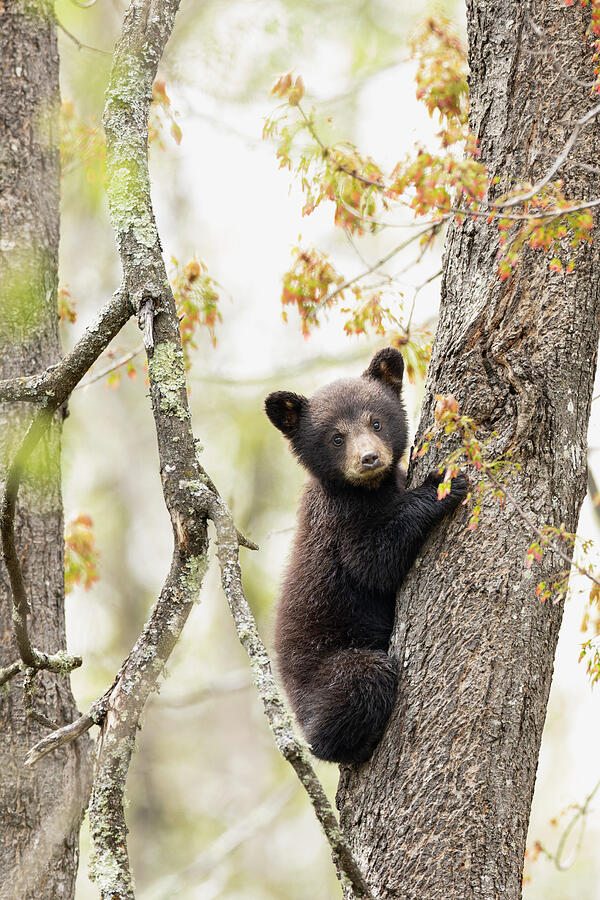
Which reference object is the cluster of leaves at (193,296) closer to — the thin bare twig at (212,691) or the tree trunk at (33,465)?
the tree trunk at (33,465)

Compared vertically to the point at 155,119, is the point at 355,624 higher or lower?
lower

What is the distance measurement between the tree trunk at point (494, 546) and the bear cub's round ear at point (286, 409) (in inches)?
63.9

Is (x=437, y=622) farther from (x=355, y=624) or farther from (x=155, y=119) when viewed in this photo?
(x=155, y=119)

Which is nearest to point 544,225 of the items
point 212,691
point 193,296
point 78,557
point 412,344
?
point 412,344

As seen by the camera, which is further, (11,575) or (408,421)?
(408,421)

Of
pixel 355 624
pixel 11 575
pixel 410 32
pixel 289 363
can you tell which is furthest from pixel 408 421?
pixel 289 363

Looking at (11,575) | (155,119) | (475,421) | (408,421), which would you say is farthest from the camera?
(155,119)

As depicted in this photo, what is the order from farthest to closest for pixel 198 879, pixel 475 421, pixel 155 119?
1. pixel 198 879
2. pixel 155 119
3. pixel 475 421

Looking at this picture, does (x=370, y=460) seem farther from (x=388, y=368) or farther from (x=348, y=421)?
(x=388, y=368)

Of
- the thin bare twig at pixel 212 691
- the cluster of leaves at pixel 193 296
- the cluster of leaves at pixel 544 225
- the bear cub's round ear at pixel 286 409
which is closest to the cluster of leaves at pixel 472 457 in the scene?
the cluster of leaves at pixel 544 225

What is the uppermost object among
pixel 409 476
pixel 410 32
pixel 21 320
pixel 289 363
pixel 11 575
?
pixel 289 363

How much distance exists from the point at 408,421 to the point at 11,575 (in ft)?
9.84

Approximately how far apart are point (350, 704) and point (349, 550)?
979mm

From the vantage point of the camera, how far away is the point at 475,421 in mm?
3750
